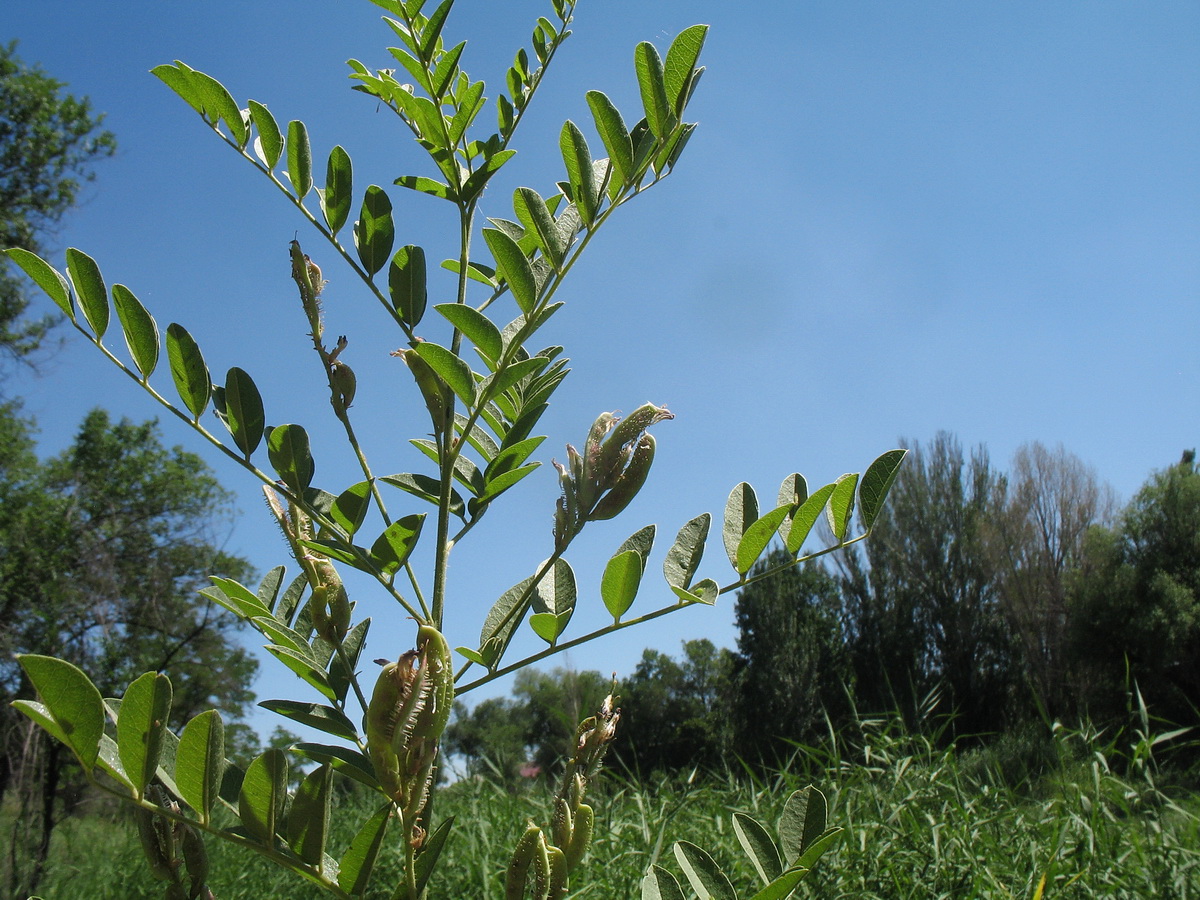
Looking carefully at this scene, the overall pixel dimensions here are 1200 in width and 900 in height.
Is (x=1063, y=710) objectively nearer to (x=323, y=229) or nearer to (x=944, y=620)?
(x=944, y=620)

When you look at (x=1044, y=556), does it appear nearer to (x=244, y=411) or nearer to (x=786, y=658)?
(x=786, y=658)

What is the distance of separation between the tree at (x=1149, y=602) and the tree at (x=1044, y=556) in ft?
3.02

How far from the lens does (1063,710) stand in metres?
16.5

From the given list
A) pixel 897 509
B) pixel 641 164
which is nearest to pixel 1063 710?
pixel 897 509

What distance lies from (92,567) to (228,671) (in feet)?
7.82

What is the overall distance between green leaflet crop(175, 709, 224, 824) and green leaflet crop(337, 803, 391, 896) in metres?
0.13

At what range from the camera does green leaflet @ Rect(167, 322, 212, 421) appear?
0.87m

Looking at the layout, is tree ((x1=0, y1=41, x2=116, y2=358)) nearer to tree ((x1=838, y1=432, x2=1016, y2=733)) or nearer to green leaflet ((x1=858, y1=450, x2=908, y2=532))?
green leaflet ((x1=858, y1=450, x2=908, y2=532))

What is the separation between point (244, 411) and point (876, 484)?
0.74 meters

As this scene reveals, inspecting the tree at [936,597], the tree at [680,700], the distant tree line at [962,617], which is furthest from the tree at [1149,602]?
the tree at [680,700]

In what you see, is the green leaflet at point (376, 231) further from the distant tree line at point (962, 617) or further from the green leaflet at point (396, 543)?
Answer: the distant tree line at point (962, 617)

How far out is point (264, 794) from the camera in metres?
0.71

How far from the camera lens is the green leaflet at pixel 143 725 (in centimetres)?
62

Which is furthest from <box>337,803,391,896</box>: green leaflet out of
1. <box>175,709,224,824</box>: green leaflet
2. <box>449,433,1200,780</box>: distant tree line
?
<box>449,433,1200,780</box>: distant tree line
